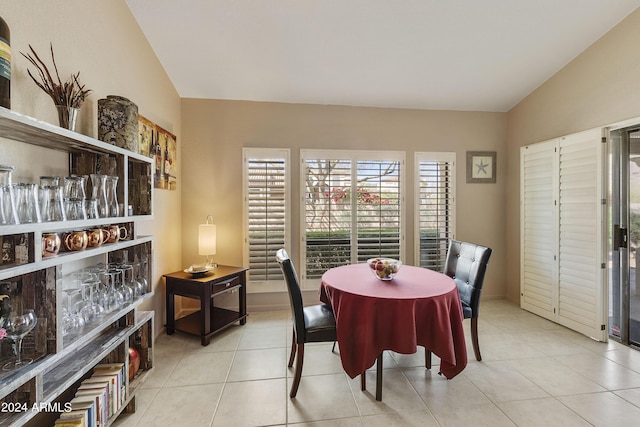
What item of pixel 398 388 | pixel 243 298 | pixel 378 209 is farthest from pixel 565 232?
pixel 243 298

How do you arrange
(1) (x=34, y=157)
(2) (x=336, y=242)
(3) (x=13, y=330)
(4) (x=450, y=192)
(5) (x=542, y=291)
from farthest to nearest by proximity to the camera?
1. (4) (x=450, y=192)
2. (2) (x=336, y=242)
3. (5) (x=542, y=291)
4. (1) (x=34, y=157)
5. (3) (x=13, y=330)

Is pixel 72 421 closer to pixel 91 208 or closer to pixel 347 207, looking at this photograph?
pixel 91 208

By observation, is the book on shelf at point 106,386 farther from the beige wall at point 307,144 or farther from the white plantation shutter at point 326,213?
the white plantation shutter at point 326,213

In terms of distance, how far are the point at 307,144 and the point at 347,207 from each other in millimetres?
933

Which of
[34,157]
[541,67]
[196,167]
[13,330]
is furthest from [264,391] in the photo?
[541,67]

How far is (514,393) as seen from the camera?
193 cm

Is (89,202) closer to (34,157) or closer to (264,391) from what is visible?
(34,157)

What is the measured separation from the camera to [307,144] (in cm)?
344

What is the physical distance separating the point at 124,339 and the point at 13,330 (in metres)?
0.68

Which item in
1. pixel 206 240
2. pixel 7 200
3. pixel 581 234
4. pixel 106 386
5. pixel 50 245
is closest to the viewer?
pixel 7 200

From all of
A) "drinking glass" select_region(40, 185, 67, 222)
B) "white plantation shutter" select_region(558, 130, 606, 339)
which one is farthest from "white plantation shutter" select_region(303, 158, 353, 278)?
"drinking glass" select_region(40, 185, 67, 222)

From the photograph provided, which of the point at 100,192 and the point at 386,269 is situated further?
the point at 386,269

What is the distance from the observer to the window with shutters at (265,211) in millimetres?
3326

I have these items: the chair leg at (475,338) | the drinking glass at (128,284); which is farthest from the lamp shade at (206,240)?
the chair leg at (475,338)
